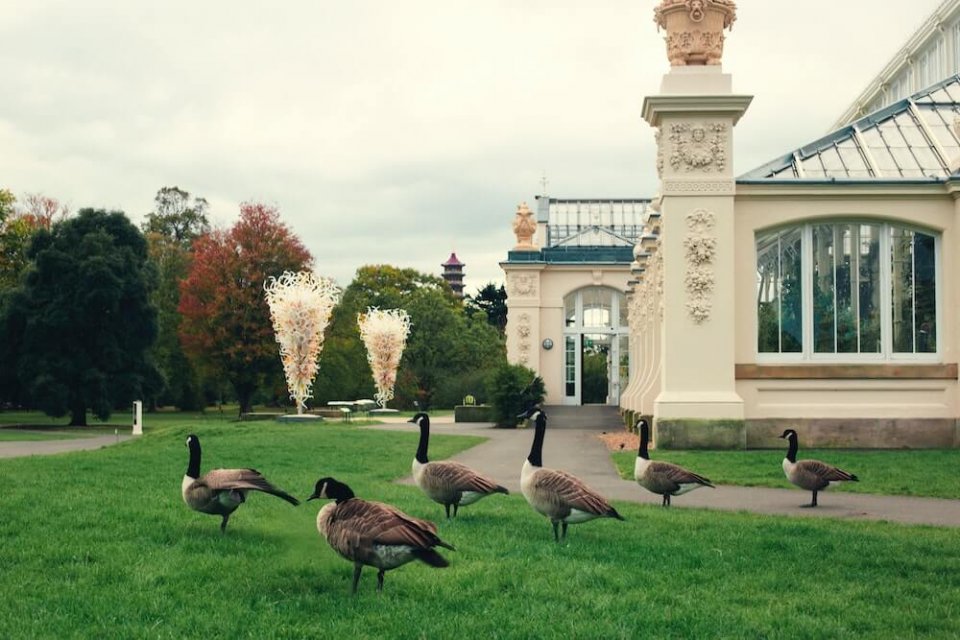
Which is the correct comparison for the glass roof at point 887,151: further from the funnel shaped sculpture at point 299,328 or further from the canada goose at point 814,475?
the funnel shaped sculpture at point 299,328

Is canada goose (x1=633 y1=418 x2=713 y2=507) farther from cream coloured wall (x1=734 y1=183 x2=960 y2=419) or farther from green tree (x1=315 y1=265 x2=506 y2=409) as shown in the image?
green tree (x1=315 y1=265 x2=506 y2=409)

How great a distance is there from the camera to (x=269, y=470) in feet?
55.2

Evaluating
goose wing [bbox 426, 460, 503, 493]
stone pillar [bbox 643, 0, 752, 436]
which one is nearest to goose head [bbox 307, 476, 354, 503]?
goose wing [bbox 426, 460, 503, 493]

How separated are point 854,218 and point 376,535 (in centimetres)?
1936

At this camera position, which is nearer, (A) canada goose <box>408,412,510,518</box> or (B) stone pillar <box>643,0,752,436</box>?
(A) canada goose <box>408,412,510,518</box>

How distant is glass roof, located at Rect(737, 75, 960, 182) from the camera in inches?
944

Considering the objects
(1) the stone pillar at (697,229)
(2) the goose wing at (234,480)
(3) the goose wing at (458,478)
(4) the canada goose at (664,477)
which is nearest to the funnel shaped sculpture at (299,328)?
(1) the stone pillar at (697,229)

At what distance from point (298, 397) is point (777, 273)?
81.1ft

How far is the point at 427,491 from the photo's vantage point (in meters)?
10.4

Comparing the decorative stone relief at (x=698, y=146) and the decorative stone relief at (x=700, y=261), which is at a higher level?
the decorative stone relief at (x=698, y=146)

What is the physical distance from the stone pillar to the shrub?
14.2 meters

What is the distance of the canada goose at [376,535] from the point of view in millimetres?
6590

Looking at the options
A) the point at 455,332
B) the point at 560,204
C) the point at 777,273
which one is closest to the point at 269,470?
the point at 777,273

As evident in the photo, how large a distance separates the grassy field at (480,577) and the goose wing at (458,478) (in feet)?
1.37
